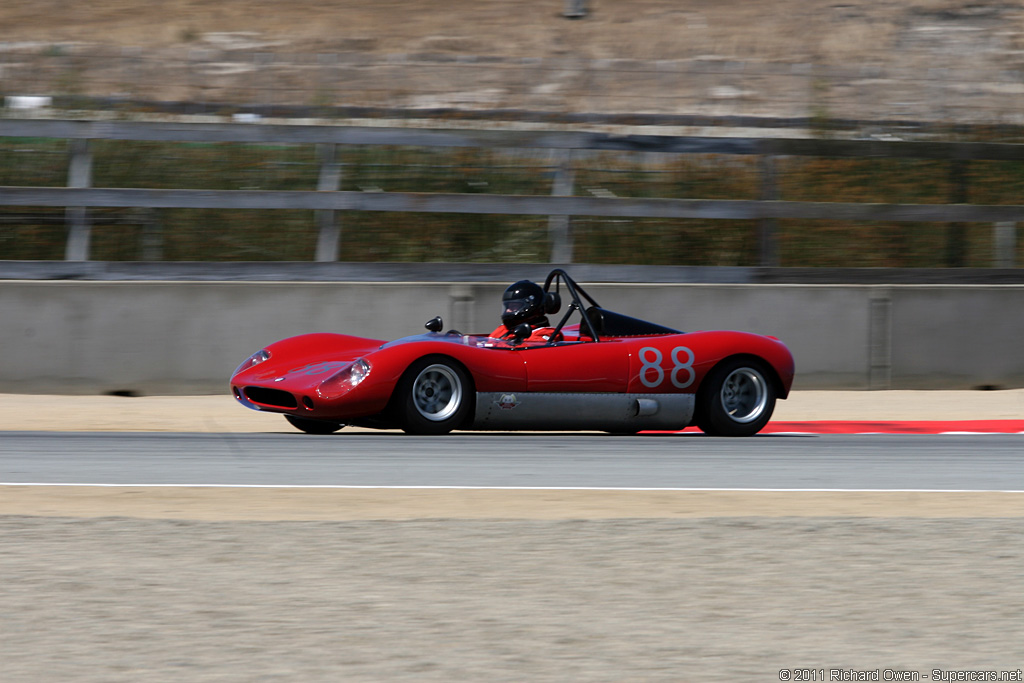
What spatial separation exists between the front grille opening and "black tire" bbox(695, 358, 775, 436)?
2.88 metres

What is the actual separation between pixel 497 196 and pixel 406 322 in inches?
74.4

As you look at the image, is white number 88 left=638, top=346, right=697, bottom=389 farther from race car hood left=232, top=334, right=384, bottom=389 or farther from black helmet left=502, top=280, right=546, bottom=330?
race car hood left=232, top=334, right=384, bottom=389

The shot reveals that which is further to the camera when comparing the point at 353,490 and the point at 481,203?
the point at 481,203

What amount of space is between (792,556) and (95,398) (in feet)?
27.2

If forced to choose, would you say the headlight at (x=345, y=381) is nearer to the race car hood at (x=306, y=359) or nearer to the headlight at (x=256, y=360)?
the race car hood at (x=306, y=359)

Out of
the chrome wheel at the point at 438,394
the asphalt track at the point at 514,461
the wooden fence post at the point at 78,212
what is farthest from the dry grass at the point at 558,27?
Result: the chrome wheel at the point at 438,394

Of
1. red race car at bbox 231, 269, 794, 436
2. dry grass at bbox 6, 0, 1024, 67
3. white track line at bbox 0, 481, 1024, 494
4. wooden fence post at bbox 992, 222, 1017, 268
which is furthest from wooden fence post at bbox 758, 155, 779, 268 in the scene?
Result: dry grass at bbox 6, 0, 1024, 67

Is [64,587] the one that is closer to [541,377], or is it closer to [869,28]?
[541,377]

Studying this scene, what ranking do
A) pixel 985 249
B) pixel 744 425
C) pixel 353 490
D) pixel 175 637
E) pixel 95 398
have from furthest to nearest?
pixel 985 249 < pixel 95 398 < pixel 744 425 < pixel 353 490 < pixel 175 637

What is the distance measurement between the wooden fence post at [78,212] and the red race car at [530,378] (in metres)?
4.44

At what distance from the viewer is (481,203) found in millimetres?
13523

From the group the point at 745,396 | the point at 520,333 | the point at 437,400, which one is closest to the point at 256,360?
the point at 437,400

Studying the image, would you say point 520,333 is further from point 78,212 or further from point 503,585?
point 78,212

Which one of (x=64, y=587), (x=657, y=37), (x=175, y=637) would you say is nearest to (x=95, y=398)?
(x=64, y=587)
